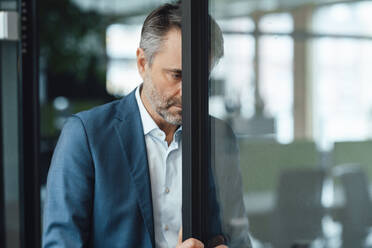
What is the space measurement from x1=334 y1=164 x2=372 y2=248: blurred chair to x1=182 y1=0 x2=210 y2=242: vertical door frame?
29 centimetres

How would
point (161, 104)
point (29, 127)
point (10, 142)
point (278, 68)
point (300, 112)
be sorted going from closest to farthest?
point (161, 104) < point (300, 112) < point (278, 68) < point (29, 127) < point (10, 142)

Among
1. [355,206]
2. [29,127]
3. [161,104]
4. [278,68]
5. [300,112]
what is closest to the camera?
[355,206]

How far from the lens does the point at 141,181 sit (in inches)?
48.8

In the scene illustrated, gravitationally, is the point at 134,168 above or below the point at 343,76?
below

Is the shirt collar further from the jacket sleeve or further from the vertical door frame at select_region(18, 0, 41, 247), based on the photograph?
the vertical door frame at select_region(18, 0, 41, 247)

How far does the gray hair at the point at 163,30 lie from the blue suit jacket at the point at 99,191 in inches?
7.2

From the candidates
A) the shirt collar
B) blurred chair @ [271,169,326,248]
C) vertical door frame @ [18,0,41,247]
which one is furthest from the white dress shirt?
vertical door frame @ [18,0,41,247]

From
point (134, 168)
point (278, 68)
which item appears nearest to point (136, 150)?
point (134, 168)

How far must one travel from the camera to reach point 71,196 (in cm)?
123

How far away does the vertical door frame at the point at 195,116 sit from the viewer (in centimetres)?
121

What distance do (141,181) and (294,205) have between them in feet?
1.21

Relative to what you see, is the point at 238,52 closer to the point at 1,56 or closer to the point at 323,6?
the point at 323,6

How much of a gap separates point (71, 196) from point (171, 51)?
382mm

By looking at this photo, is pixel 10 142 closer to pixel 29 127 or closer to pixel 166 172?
pixel 29 127
